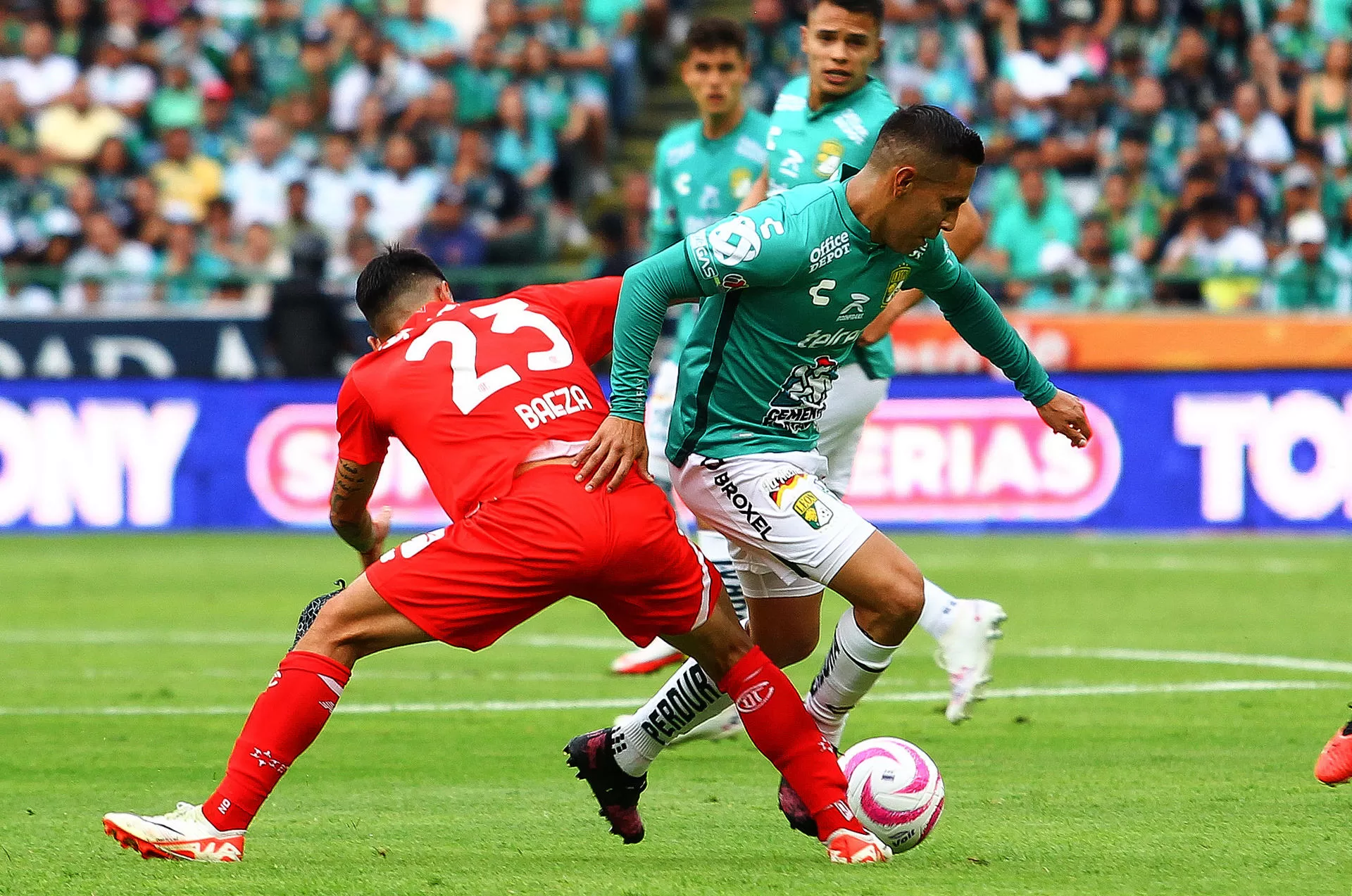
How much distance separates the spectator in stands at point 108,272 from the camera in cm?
1830

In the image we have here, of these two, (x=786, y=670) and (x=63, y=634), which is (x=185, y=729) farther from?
(x=63, y=634)

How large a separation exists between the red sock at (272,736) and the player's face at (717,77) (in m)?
4.77

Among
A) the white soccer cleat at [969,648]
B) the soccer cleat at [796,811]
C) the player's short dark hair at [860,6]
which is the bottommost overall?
the white soccer cleat at [969,648]

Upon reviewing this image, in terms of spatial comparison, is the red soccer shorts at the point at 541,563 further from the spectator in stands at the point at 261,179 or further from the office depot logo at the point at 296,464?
the spectator in stands at the point at 261,179

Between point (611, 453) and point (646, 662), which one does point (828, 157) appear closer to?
point (611, 453)

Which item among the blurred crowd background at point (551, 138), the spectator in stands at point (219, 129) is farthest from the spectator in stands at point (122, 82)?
the spectator in stands at point (219, 129)

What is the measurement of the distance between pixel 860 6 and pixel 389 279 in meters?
2.52

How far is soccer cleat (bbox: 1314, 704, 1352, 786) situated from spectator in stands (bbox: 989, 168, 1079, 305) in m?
12.3

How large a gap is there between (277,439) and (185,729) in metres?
8.69

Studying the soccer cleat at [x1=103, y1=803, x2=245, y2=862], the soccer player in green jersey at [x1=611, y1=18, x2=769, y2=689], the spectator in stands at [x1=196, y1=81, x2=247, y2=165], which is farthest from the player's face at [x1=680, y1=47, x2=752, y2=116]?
the spectator in stands at [x1=196, y1=81, x2=247, y2=165]

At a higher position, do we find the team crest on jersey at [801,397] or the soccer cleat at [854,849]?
the team crest on jersey at [801,397]

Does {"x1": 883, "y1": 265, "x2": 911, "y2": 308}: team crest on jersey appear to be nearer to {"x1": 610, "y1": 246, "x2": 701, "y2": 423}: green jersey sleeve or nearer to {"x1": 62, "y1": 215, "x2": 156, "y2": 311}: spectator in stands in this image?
{"x1": 610, "y1": 246, "x2": 701, "y2": 423}: green jersey sleeve

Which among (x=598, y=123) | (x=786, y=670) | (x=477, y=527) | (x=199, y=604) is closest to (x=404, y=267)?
(x=477, y=527)

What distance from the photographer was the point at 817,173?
7.34 metres
